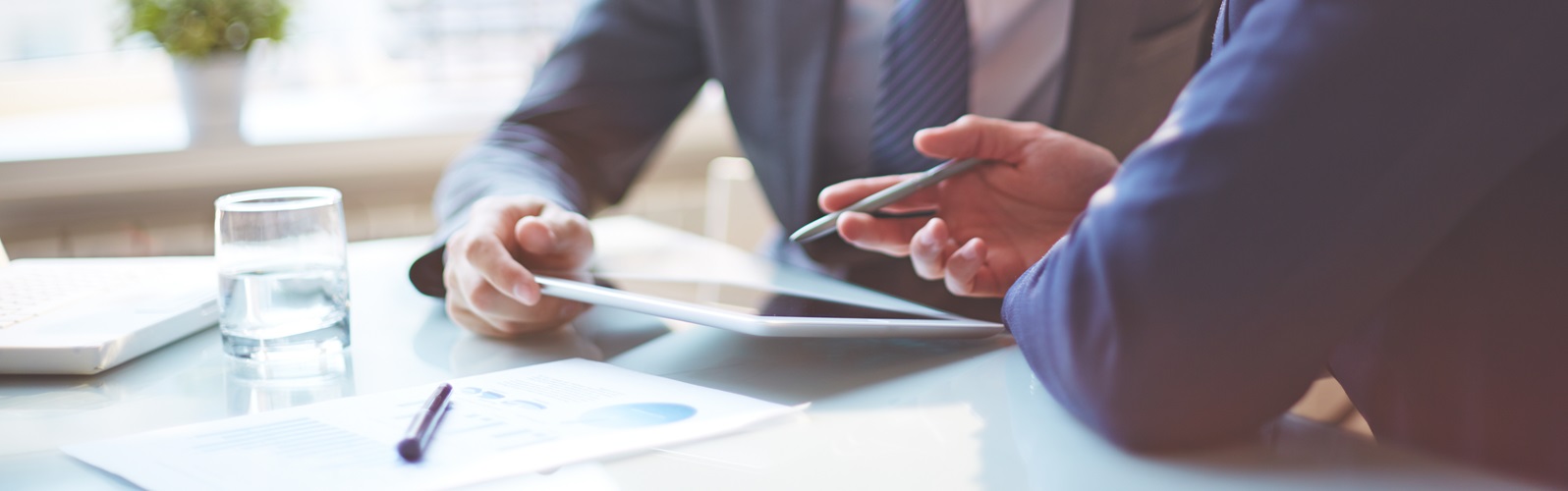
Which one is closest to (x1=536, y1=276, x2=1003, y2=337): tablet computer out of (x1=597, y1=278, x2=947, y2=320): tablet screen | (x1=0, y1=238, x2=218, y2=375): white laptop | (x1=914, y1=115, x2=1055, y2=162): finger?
(x1=597, y1=278, x2=947, y2=320): tablet screen

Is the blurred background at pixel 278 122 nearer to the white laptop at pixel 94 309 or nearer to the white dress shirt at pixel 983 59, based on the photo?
the white dress shirt at pixel 983 59

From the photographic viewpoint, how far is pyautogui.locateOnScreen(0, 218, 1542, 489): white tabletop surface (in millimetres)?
486

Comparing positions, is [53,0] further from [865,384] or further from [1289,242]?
[1289,242]

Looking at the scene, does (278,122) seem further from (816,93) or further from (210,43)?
(816,93)

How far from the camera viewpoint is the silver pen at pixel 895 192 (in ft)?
2.55

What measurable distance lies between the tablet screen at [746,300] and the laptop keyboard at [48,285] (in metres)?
0.38

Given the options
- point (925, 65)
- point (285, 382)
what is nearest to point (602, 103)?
point (925, 65)

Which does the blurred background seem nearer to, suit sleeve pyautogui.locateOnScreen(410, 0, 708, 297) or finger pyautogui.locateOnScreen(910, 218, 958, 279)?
suit sleeve pyautogui.locateOnScreen(410, 0, 708, 297)

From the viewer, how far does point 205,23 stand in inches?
Result: 62.4

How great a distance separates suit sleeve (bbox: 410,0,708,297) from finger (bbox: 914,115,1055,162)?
1.33 ft

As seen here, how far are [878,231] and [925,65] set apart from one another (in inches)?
9.9

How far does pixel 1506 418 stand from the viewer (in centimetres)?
55

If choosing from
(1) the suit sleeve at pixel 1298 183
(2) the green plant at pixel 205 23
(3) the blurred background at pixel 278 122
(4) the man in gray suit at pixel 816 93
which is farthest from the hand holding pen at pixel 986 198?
(2) the green plant at pixel 205 23

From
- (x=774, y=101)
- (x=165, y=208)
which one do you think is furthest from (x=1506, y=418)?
(x=165, y=208)
